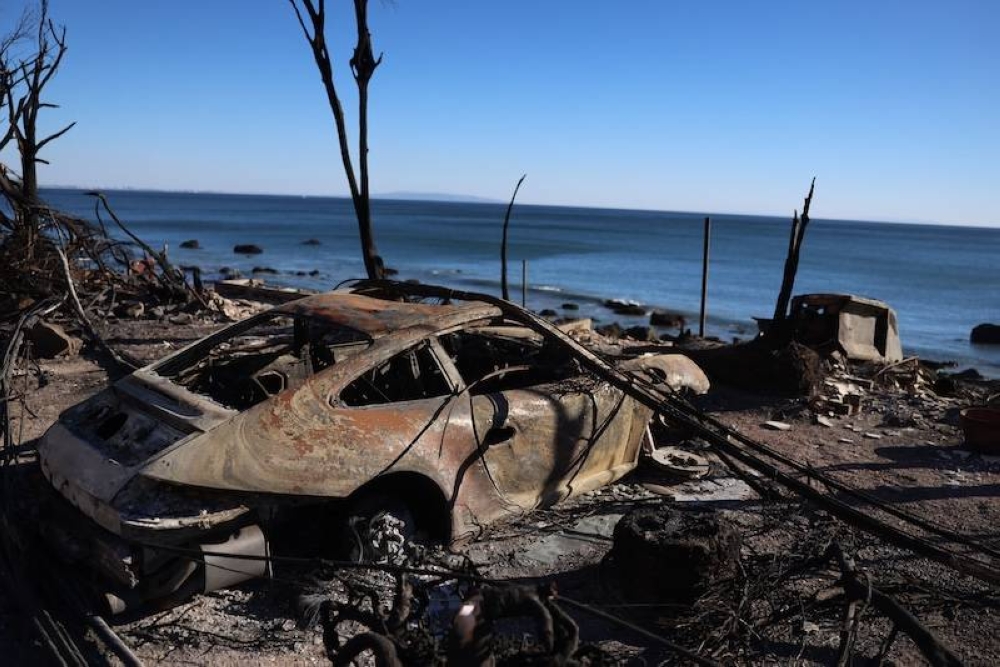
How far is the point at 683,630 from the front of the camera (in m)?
3.97

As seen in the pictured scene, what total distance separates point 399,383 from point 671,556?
2.21 m

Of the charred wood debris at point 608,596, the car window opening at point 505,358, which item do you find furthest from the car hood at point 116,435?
the car window opening at point 505,358

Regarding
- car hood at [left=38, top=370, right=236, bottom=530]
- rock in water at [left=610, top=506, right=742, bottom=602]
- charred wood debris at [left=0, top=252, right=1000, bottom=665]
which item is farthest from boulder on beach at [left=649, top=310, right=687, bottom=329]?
car hood at [left=38, top=370, right=236, bottom=530]

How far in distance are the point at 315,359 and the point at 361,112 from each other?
8.31 meters

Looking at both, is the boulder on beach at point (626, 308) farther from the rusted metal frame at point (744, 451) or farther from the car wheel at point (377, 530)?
the car wheel at point (377, 530)

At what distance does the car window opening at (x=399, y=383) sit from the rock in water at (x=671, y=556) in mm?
1491

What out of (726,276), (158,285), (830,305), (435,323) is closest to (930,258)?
(726,276)

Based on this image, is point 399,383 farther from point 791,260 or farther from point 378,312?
point 791,260

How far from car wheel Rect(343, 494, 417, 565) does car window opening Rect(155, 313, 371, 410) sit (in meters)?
1.01

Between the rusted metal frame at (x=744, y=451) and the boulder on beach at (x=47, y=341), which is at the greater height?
the rusted metal frame at (x=744, y=451)

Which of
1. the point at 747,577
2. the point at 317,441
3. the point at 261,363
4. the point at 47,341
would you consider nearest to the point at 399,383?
the point at 261,363

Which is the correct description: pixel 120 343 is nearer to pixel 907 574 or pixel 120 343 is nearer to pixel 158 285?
pixel 158 285

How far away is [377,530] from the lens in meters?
4.30

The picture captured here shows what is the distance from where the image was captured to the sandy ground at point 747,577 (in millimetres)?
3861
